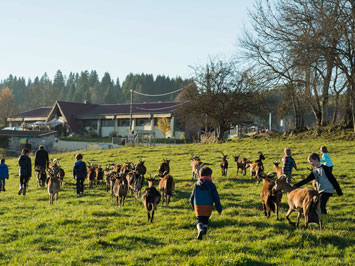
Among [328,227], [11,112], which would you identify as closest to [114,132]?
[11,112]

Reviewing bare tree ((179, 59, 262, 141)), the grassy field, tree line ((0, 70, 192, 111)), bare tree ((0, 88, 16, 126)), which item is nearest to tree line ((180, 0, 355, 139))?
bare tree ((179, 59, 262, 141))

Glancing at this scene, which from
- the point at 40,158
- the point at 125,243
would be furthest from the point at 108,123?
the point at 125,243

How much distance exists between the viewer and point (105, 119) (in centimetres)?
6544

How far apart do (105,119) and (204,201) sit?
59991 millimetres

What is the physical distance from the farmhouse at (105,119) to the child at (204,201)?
48.6 meters

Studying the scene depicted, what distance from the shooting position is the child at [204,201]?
7.31 meters

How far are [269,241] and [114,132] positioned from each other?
5535 cm

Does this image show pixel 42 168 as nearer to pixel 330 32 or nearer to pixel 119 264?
pixel 119 264

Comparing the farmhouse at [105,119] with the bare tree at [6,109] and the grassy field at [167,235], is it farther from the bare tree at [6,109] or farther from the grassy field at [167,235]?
the grassy field at [167,235]

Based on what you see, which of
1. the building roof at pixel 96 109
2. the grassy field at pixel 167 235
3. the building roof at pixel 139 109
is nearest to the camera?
the grassy field at pixel 167 235

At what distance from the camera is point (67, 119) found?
214 feet

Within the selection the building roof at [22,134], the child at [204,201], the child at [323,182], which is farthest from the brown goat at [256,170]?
the building roof at [22,134]

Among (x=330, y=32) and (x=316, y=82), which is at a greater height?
(x=330, y=32)

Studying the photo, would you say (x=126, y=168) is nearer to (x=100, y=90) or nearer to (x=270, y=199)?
(x=270, y=199)
